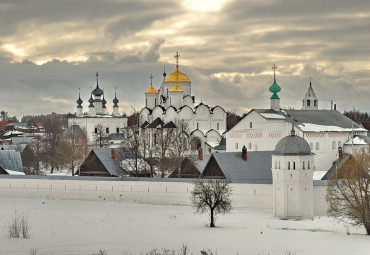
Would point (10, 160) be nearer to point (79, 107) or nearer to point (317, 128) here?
point (317, 128)

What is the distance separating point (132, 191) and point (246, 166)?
530cm

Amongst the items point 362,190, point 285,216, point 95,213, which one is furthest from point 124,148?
point 362,190

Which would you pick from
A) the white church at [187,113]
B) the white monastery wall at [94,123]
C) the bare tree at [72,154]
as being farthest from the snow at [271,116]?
the white monastery wall at [94,123]

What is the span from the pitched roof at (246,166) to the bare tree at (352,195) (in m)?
4.74

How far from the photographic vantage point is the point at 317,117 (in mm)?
49812

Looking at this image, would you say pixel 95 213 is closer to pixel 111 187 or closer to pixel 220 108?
pixel 111 187

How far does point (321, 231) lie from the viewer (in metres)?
25.6

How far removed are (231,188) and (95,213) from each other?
5.45 meters

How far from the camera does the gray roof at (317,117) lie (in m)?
48.7

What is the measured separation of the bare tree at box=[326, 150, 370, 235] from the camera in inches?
1019

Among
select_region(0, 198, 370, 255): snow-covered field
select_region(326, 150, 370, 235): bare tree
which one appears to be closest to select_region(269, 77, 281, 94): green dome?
select_region(0, 198, 370, 255): snow-covered field

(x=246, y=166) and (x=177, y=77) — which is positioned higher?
(x=177, y=77)

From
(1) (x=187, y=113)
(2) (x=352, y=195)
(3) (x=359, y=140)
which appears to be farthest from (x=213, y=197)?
(1) (x=187, y=113)

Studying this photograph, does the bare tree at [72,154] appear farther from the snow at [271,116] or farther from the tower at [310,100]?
the tower at [310,100]
